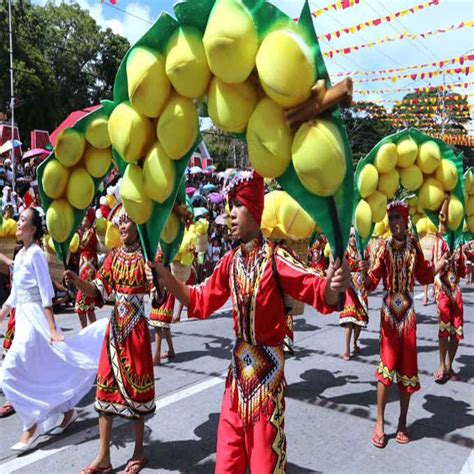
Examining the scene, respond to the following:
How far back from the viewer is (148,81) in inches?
104

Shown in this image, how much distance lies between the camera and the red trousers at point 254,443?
255 centimetres

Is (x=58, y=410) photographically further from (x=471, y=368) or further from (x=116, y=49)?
(x=116, y=49)

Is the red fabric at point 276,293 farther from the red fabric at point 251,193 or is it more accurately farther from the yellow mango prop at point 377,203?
the yellow mango prop at point 377,203

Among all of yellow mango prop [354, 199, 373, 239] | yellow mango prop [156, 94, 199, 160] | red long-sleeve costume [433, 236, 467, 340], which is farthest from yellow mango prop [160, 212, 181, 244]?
red long-sleeve costume [433, 236, 467, 340]

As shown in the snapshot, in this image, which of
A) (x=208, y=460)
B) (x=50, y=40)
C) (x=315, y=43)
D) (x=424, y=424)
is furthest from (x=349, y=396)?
(x=50, y=40)

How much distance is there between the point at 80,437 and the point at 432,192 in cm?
400

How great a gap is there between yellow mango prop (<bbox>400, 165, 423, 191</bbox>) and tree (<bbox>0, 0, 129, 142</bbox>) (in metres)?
23.5

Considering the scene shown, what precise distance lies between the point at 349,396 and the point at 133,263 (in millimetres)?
2852

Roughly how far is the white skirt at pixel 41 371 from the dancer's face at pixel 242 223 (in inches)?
89.8

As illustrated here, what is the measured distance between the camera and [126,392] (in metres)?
3.62

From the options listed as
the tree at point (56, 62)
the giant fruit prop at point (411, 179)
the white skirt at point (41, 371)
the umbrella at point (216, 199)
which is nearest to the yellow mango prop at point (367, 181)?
the giant fruit prop at point (411, 179)

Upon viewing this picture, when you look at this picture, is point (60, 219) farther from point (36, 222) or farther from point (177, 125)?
point (177, 125)

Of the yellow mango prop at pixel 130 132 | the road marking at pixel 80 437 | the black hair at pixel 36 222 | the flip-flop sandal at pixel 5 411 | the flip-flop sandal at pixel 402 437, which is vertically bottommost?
the flip-flop sandal at pixel 402 437

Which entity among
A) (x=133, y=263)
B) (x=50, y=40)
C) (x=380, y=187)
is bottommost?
(x=133, y=263)
